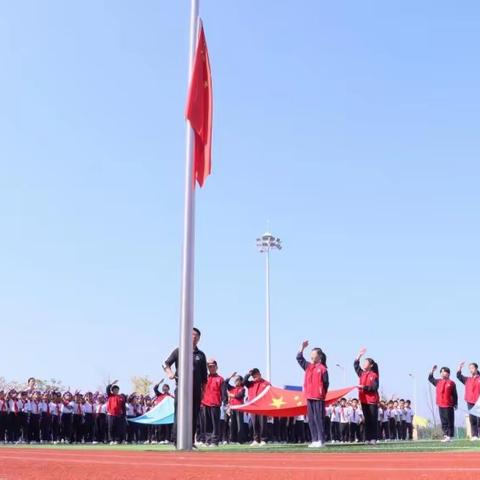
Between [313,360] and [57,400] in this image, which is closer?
[313,360]

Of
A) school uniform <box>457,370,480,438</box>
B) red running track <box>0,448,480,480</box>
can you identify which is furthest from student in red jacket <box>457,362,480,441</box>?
red running track <box>0,448,480,480</box>

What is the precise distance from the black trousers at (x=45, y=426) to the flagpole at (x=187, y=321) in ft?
47.4

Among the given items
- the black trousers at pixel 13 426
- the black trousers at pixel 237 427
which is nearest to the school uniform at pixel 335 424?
the black trousers at pixel 237 427

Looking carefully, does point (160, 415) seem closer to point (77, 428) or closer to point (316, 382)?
point (77, 428)

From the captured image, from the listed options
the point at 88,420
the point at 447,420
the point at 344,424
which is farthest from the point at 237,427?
the point at 344,424

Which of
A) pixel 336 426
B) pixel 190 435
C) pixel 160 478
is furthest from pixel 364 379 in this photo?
pixel 336 426

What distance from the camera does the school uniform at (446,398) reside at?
666 inches

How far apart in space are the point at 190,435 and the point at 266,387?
32.2 ft

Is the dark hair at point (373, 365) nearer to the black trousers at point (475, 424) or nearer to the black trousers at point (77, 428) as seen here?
the black trousers at point (475, 424)

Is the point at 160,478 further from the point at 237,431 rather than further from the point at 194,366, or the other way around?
the point at 237,431

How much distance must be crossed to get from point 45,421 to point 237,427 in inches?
245

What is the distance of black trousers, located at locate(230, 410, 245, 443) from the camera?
67.9 ft

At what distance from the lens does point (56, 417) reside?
23.2m

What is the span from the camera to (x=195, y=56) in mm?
10820
